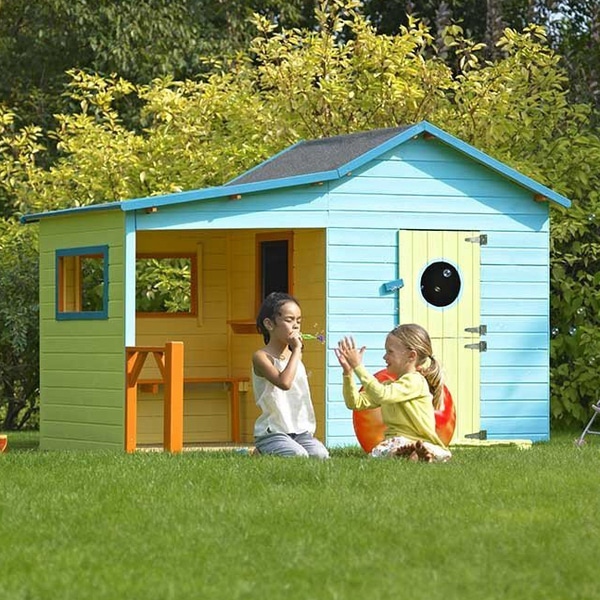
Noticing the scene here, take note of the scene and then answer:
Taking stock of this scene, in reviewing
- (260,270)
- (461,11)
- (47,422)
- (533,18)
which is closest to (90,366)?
(47,422)

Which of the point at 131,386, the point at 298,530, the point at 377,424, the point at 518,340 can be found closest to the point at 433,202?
the point at 518,340

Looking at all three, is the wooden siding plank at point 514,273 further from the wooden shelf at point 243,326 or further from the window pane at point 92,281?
the window pane at point 92,281

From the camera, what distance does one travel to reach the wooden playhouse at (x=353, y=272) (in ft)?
48.1

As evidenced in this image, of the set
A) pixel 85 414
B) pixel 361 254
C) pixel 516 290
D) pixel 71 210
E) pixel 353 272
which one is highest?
pixel 71 210

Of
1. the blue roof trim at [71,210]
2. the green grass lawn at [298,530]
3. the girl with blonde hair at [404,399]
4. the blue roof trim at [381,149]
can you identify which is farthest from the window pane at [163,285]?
the green grass lawn at [298,530]

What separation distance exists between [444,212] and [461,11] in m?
18.3

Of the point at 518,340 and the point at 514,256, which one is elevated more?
the point at 514,256

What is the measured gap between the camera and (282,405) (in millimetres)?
12672

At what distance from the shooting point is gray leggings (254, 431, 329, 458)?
41.3ft

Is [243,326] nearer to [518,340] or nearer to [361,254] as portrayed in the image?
[361,254]

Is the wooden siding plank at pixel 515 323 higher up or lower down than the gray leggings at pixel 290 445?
higher up

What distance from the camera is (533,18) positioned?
30.1 meters

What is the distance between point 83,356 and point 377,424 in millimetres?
3276

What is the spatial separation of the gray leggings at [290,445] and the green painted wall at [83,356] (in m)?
2.09
